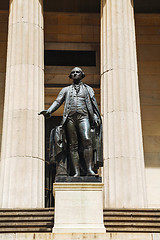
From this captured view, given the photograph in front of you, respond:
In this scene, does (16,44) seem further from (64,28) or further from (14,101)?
(64,28)

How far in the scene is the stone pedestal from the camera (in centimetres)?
1233

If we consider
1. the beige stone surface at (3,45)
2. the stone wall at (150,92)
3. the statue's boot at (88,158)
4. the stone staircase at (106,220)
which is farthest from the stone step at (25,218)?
the beige stone surface at (3,45)

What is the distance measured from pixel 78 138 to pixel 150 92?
12.6 m

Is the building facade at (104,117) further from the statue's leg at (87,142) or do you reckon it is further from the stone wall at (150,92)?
the statue's leg at (87,142)

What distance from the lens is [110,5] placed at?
2086 cm

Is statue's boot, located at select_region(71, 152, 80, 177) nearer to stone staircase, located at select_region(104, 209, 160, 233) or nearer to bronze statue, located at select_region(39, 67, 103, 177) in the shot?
bronze statue, located at select_region(39, 67, 103, 177)

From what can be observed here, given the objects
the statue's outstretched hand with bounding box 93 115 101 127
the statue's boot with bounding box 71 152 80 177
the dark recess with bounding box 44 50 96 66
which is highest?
the dark recess with bounding box 44 50 96 66

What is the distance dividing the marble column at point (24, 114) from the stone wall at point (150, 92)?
6.92m

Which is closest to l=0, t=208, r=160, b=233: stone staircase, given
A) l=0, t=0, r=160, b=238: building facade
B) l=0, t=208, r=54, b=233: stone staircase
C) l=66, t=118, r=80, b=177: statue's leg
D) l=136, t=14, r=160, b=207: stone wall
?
l=0, t=208, r=54, b=233: stone staircase

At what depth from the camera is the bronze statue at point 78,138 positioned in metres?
13.2

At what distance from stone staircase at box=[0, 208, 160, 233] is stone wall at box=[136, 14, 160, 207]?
7.49 metres

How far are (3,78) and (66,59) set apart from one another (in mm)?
3301

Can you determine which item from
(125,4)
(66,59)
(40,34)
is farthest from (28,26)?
(66,59)

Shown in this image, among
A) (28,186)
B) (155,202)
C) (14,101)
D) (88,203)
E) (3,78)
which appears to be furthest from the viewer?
(3,78)
